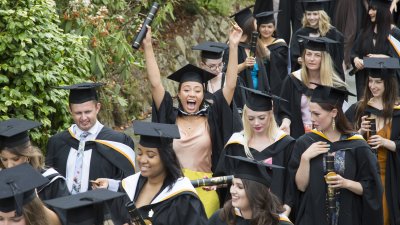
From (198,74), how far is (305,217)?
1.59 metres

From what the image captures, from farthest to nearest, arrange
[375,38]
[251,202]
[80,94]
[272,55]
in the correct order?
[272,55], [375,38], [80,94], [251,202]

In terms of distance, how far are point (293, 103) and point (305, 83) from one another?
0.82 feet

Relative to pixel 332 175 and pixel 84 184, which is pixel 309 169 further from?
pixel 84 184

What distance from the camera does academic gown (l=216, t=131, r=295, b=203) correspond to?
8.45 m

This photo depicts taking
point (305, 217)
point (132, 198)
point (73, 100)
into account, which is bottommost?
point (305, 217)

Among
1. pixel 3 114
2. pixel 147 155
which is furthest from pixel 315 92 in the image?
pixel 3 114

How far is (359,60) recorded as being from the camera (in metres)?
11.7

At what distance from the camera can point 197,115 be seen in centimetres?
880

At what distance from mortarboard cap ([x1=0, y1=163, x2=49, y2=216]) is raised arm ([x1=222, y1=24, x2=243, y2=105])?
268 cm

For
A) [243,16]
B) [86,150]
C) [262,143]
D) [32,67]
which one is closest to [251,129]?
[262,143]

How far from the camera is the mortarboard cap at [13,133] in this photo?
7.48m

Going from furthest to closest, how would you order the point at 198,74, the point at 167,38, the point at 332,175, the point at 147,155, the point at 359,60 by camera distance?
1. the point at 167,38
2. the point at 359,60
3. the point at 198,74
4. the point at 332,175
5. the point at 147,155

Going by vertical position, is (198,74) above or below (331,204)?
above

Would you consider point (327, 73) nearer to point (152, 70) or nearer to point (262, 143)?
point (262, 143)
